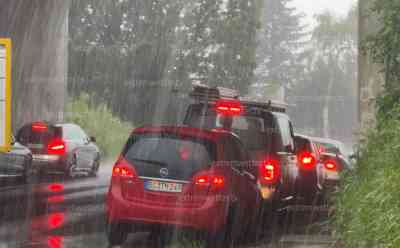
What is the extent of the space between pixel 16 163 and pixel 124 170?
9498 mm

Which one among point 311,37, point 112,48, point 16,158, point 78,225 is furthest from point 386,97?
point 311,37

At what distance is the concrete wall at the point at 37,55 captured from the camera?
25984mm

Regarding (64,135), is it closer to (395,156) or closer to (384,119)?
(384,119)

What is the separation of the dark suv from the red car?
7.15 ft

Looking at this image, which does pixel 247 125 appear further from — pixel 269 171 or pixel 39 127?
pixel 39 127

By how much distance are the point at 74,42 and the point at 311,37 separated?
41.3 m

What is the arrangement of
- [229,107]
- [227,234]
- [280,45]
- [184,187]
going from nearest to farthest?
1. [184,187]
2. [227,234]
3. [229,107]
4. [280,45]

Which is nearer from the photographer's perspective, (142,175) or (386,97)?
(386,97)

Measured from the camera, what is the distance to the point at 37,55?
28453 millimetres

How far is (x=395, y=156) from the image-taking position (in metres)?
Result: 8.40

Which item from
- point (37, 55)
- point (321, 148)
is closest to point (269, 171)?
point (321, 148)

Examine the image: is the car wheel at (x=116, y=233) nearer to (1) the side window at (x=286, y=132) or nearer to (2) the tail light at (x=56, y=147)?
(1) the side window at (x=286, y=132)

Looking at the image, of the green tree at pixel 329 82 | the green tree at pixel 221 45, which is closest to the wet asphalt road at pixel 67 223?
the green tree at pixel 221 45

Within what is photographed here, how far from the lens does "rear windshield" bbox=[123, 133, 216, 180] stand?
1112 centimetres
